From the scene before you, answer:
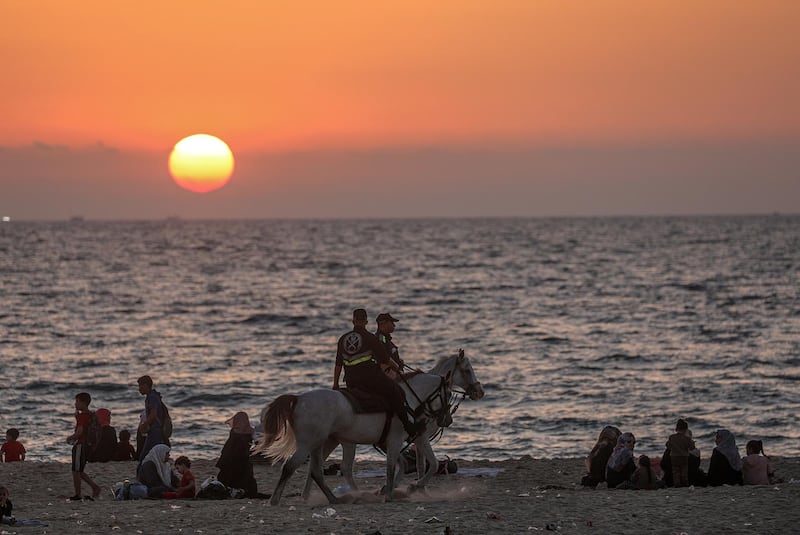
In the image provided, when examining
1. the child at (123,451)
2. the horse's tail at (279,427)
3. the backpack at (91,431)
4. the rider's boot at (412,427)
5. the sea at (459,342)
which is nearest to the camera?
the horse's tail at (279,427)

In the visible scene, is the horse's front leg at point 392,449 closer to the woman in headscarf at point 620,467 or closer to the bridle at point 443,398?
the bridle at point 443,398

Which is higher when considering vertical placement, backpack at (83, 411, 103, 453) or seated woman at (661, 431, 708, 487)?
backpack at (83, 411, 103, 453)

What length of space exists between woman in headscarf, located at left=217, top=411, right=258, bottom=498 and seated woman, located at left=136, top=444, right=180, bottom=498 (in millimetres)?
798

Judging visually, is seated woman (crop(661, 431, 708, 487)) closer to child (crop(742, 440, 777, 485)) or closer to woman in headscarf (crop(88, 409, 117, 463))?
child (crop(742, 440, 777, 485))

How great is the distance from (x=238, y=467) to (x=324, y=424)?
2854 millimetres

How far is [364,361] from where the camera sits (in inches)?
648

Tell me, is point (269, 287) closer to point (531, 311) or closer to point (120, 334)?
point (531, 311)

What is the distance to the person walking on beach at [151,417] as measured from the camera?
1836cm

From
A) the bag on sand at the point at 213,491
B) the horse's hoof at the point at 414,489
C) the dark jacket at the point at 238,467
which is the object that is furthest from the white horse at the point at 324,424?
the dark jacket at the point at 238,467

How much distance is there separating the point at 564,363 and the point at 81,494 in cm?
2851

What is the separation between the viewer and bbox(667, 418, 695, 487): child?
19141mm

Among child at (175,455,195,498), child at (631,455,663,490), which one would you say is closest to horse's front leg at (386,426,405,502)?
child at (175,455,195,498)

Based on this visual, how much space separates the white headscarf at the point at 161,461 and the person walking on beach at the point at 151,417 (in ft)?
1.05

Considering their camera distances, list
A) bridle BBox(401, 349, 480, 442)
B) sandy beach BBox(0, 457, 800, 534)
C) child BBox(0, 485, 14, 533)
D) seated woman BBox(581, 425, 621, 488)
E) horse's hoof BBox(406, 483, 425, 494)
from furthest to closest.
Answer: seated woman BBox(581, 425, 621, 488) → horse's hoof BBox(406, 483, 425, 494) → bridle BBox(401, 349, 480, 442) → child BBox(0, 485, 14, 533) → sandy beach BBox(0, 457, 800, 534)
